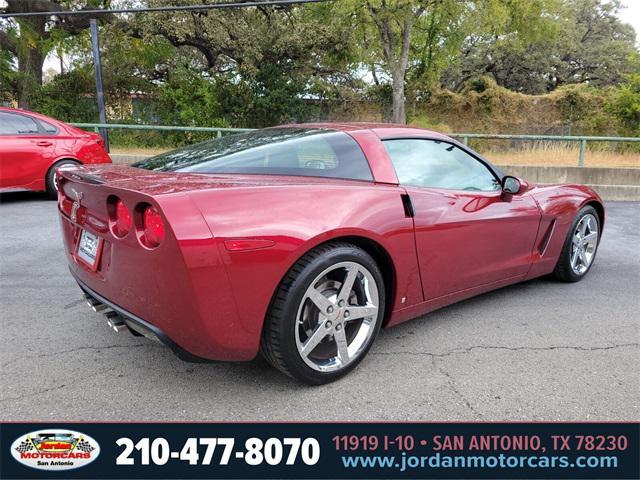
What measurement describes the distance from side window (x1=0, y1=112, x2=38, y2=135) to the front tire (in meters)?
6.65

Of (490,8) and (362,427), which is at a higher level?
(490,8)

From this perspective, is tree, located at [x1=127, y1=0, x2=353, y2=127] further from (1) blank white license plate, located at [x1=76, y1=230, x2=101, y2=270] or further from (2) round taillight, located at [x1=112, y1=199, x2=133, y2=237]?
(2) round taillight, located at [x1=112, y1=199, x2=133, y2=237]

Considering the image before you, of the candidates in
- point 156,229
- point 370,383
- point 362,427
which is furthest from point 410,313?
point 156,229

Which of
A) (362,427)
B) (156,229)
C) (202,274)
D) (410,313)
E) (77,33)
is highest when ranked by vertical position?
(77,33)

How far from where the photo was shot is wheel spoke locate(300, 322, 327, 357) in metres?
2.43

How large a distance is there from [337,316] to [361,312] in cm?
17

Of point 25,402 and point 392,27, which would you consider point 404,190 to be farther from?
point 392,27

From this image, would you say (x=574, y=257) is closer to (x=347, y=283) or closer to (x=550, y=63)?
(x=347, y=283)

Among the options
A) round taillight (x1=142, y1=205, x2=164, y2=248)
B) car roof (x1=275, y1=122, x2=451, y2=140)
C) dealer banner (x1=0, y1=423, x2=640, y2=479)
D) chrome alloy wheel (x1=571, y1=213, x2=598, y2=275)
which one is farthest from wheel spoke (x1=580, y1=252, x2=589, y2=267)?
round taillight (x1=142, y1=205, x2=164, y2=248)

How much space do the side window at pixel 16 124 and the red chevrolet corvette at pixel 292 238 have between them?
530 centimetres

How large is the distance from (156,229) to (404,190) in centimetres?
145

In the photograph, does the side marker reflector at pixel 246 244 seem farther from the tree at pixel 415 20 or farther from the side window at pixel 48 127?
the tree at pixel 415 20

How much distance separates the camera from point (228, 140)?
3.32 meters

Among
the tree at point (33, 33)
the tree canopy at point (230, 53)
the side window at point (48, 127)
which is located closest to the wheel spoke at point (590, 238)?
the side window at point (48, 127)
